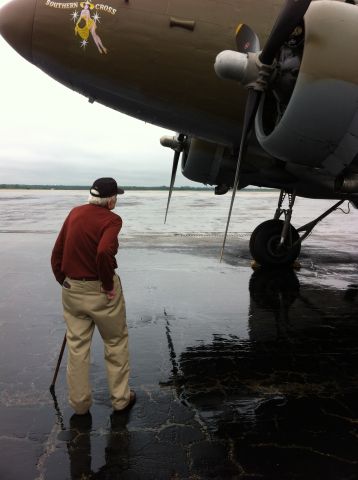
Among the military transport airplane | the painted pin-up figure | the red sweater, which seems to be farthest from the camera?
the painted pin-up figure

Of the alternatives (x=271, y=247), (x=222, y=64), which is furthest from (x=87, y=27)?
(x=271, y=247)

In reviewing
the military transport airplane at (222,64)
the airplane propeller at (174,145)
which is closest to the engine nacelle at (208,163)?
the airplane propeller at (174,145)

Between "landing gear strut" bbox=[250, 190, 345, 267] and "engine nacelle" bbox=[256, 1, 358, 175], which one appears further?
"landing gear strut" bbox=[250, 190, 345, 267]

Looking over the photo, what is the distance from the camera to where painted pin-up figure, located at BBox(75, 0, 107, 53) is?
5.75 m

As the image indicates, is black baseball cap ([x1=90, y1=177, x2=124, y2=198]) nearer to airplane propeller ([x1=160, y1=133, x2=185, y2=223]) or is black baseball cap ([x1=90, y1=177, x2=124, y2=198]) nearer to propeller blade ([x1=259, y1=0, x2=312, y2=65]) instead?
propeller blade ([x1=259, y1=0, x2=312, y2=65])

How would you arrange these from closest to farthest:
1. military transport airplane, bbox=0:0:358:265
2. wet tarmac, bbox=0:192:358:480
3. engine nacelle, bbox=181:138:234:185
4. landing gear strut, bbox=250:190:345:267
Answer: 1. wet tarmac, bbox=0:192:358:480
2. military transport airplane, bbox=0:0:358:265
3. engine nacelle, bbox=181:138:234:185
4. landing gear strut, bbox=250:190:345:267

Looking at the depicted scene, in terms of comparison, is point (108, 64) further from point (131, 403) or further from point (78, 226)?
point (131, 403)

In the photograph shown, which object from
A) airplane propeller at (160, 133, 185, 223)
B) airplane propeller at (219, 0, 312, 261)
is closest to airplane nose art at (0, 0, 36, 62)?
airplane propeller at (219, 0, 312, 261)

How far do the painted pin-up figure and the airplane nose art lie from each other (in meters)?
0.64

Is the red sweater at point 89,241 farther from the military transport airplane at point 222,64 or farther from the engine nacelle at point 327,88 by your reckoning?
the engine nacelle at point 327,88

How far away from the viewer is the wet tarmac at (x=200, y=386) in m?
2.98

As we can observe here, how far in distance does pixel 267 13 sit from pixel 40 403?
19.2ft

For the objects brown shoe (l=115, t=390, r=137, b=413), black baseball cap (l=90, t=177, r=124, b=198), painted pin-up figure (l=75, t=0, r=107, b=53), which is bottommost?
brown shoe (l=115, t=390, r=137, b=413)

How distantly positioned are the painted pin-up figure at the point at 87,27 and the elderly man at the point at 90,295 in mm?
3028
